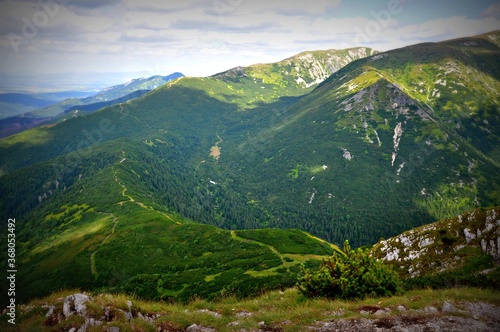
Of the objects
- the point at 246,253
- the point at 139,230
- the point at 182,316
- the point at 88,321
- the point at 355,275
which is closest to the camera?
the point at 88,321

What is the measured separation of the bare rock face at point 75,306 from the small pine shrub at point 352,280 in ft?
56.2

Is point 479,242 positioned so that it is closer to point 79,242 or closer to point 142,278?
point 142,278

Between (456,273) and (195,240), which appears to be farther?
(195,240)

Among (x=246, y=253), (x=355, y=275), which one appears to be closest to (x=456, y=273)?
(x=355, y=275)

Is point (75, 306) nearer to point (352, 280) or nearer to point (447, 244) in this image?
point (352, 280)

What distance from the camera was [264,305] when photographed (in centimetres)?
2391

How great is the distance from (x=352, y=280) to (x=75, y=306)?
20.8 meters

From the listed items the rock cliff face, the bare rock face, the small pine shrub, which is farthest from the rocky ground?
the rock cliff face

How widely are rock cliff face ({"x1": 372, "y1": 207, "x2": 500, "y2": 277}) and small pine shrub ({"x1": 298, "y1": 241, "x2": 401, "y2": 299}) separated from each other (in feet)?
48.0

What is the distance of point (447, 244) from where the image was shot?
36.5m

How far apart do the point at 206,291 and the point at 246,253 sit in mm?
29285

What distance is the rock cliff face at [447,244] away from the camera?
32250 mm

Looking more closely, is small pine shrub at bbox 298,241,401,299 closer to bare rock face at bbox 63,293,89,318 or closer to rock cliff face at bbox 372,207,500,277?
rock cliff face at bbox 372,207,500,277

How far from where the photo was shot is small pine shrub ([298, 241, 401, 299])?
22406 mm
